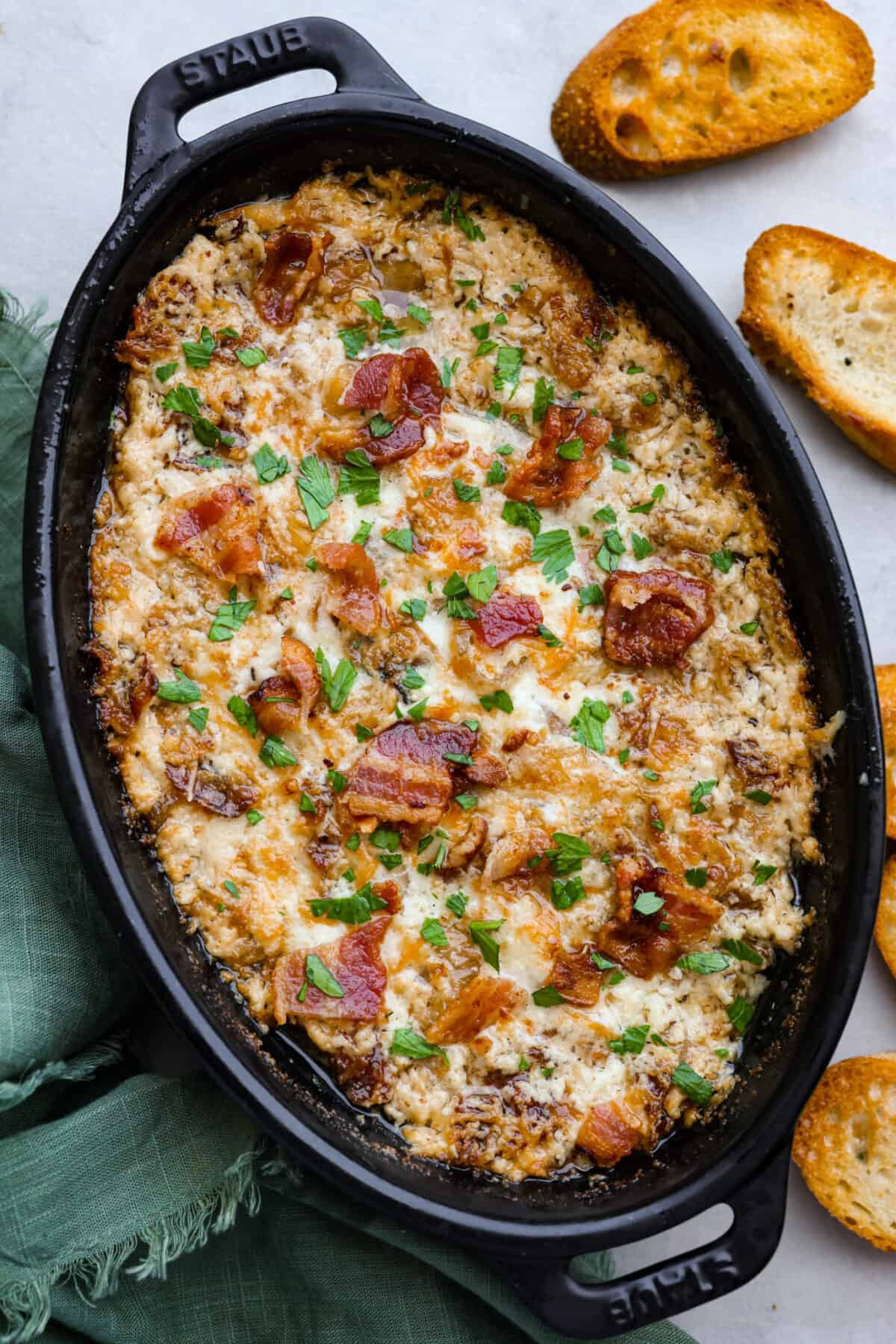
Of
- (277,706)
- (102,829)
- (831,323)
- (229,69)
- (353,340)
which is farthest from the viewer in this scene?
(831,323)

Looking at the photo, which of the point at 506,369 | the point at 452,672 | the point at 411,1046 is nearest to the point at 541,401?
the point at 506,369

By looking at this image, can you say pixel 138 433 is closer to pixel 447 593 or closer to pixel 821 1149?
pixel 447 593

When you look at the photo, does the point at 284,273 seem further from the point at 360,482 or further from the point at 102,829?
the point at 102,829

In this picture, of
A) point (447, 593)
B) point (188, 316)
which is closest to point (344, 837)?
point (447, 593)

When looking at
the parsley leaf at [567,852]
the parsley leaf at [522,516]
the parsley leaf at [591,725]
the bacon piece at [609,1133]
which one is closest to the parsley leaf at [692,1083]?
the bacon piece at [609,1133]

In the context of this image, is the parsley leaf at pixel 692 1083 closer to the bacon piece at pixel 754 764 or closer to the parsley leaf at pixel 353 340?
the bacon piece at pixel 754 764

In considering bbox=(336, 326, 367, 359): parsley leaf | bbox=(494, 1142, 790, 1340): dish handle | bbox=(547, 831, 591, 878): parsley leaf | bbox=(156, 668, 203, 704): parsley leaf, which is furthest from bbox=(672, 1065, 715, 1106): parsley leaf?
bbox=(336, 326, 367, 359): parsley leaf

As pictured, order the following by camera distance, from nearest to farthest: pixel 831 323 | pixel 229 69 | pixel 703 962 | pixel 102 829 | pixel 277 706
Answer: pixel 102 829
pixel 229 69
pixel 277 706
pixel 703 962
pixel 831 323

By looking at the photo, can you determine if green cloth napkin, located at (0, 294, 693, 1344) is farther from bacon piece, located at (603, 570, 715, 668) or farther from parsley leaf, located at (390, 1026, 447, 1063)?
bacon piece, located at (603, 570, 715, 668)
